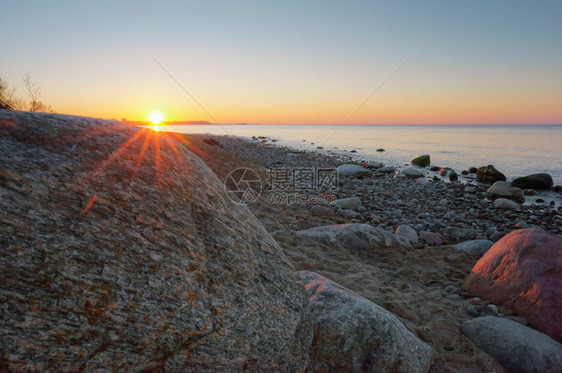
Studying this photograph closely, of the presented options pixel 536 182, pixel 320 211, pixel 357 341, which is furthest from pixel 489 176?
pixel 357 341

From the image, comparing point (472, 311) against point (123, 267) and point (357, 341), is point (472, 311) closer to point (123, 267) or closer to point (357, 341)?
point (357, 341)

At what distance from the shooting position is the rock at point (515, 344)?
295 centimetres

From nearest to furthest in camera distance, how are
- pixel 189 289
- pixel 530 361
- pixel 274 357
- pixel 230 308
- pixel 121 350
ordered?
pixel 121 350, pixel 189 289, pixel 230 308, pixel 274 357, pixel 530 361

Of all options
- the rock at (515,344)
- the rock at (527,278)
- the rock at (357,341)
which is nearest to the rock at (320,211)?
the rock at (527,278)

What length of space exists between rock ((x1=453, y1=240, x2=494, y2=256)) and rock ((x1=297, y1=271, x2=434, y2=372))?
3.93 meters

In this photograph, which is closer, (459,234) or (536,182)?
(459,234)

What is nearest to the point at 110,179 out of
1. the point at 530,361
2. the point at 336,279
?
the point at 336,279

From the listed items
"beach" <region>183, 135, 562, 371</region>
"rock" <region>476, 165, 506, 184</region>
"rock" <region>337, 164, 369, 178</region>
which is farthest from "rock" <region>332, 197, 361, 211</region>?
"rock" <region>476, 165, 506, 184</region>

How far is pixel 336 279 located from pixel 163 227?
3.02 meters

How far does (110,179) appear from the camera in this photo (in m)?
1.82

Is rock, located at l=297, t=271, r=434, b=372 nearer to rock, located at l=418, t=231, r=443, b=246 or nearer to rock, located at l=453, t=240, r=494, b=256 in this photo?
rock, located at l=453, t=240, r=494, b=256

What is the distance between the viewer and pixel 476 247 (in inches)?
233

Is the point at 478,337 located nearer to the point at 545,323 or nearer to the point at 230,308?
the point at 545,323

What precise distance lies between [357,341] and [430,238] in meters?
4.94
